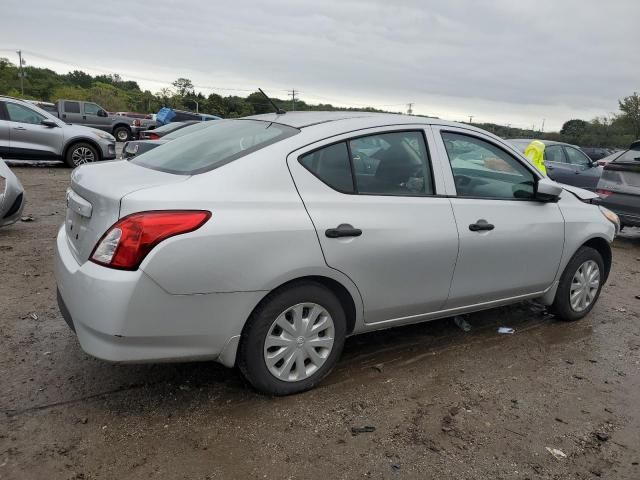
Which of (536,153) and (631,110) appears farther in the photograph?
(631,110)

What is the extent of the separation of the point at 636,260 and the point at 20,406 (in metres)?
7.89

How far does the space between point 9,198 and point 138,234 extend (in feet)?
14.9

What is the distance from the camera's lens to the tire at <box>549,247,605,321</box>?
4504mm

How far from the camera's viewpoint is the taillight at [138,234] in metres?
2.52

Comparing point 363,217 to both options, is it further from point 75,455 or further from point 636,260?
point 636,260

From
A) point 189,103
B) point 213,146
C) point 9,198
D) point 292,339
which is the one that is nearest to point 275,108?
point 213,146

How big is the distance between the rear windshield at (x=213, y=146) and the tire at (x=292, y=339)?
0.84 m

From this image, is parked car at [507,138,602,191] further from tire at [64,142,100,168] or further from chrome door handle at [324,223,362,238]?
tire at [64,142,100,168]

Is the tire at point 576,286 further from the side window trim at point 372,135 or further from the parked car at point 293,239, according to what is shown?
the side window trim at point 372,135

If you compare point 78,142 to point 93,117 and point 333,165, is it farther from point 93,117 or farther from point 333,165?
point 93,117

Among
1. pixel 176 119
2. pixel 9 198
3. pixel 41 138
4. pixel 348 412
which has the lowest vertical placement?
pixel 348 412

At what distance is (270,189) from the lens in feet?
9.50

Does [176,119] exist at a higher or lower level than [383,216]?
lower

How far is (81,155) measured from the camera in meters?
13.0
